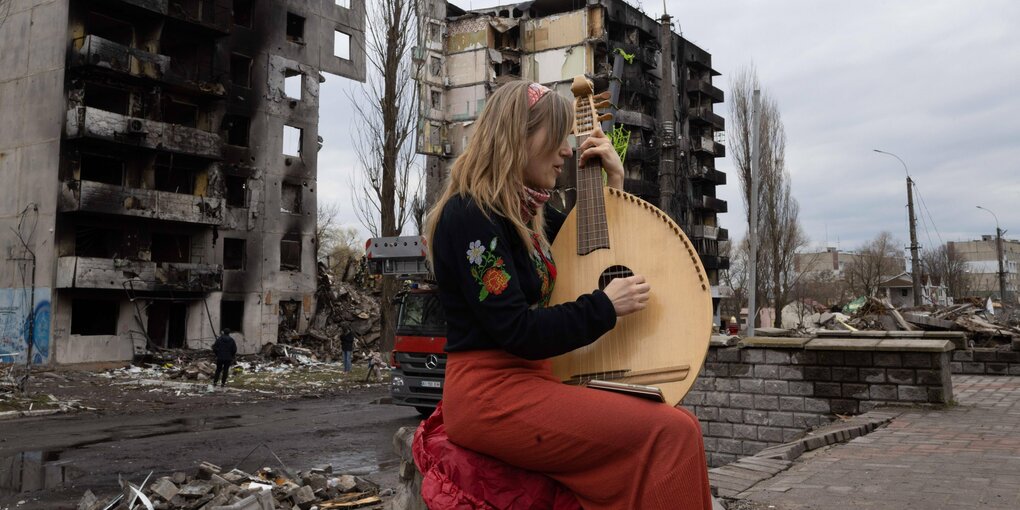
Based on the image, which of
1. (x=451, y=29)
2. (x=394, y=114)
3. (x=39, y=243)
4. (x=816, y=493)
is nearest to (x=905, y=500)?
(x=816, y=493)

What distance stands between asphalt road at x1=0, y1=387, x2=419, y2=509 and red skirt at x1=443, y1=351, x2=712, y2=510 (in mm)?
6606

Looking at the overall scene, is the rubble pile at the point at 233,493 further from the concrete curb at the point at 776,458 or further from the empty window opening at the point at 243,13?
the empty window opening at the point at 243,13

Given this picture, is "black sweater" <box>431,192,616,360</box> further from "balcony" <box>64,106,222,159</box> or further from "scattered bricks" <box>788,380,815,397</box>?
"balcony" <box>64,106,222,159</box>

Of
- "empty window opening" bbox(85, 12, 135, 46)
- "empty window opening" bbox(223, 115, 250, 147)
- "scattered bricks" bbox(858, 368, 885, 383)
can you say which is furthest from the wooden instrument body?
"empty window opening" bbox(223, 115, 250, 147)

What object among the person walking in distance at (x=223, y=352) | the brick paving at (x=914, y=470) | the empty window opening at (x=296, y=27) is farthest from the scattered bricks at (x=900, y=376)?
the empty window opening at (x=296, y=27)

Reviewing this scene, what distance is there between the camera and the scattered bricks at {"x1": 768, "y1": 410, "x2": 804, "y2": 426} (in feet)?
28.6

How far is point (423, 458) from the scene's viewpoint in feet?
7.93

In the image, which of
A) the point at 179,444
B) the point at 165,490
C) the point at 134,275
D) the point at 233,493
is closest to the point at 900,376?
the point at 233,493

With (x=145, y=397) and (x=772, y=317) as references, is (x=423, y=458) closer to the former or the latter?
(x=145, y=397)

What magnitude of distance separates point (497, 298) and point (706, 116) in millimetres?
65104

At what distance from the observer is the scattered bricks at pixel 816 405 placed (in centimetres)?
854

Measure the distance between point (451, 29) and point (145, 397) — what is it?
4005cm

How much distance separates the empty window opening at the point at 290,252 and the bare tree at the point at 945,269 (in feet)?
187

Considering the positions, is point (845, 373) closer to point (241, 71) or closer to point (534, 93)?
point (534, 93)
